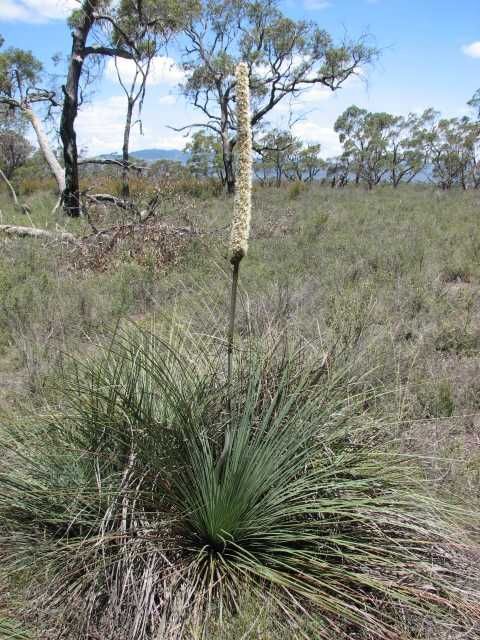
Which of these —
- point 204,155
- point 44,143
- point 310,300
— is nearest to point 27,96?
point 44,143

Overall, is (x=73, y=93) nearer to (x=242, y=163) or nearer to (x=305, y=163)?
(x=242, y=163)

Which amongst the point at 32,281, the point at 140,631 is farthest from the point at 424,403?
the point at 32,281

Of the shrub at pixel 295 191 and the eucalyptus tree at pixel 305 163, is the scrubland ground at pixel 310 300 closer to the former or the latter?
the shrub at pixel 295 191

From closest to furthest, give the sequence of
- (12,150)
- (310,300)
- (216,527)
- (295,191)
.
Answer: (216,527) → (310,300) → (295,191) → (12,150)

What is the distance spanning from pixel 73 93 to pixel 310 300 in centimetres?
1276

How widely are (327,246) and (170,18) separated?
16.0m

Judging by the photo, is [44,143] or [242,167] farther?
[44,143]

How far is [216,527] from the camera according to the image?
95.6 inches

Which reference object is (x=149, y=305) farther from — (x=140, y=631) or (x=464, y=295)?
(x=140, y=631)

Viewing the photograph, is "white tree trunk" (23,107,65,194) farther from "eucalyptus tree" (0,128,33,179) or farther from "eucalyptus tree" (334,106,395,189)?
"eucalyptus tree" (334,106,395,189)

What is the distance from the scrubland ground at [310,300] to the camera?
12.1 ft

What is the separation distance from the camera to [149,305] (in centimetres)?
752

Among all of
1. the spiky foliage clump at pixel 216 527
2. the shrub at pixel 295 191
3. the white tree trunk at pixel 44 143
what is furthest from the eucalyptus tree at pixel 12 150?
the spiky foliage clump at pixel 216 527

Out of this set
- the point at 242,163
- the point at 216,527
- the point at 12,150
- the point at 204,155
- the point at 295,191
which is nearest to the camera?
the point at 242,163
